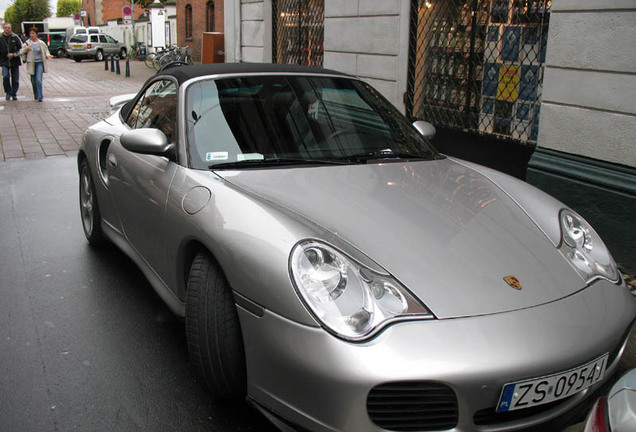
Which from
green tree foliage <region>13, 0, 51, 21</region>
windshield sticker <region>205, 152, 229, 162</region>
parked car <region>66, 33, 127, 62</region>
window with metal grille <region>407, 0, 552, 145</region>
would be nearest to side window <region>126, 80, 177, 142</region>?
windshield sticker <region>205, 152, 229, 162</region>

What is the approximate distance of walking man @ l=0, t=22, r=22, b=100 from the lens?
52.6 feet

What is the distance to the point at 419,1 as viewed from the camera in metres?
8.55

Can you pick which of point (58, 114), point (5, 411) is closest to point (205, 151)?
point (5, 411)

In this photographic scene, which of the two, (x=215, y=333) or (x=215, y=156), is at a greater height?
(x=215, y=156)

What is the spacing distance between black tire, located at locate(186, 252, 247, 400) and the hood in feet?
1.41

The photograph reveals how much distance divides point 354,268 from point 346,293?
0.12 metres

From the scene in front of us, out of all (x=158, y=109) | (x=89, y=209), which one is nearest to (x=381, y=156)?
(x=158, y=109)

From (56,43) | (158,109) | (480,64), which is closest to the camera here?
(158,109)

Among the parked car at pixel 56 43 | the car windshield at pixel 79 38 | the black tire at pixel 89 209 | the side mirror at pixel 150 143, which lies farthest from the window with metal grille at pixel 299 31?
the parked car at pixel 56 43

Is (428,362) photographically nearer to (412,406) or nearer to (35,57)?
(412,406)

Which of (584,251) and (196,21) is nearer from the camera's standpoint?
(584,251)

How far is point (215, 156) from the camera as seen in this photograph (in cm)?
329

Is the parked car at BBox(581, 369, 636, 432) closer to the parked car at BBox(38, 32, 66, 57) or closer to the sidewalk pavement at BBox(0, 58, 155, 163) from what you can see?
the sidewalk pavement at BBox(0, 58, 155, 163)

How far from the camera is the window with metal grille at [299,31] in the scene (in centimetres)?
1148
